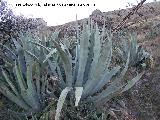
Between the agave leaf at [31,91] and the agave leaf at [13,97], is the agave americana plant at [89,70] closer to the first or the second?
the agave leaf at [31,91]

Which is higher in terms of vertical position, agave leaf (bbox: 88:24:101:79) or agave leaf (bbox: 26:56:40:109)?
agave leaf (bbox: 88:24:101:79)

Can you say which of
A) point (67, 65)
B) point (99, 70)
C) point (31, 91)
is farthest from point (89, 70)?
point (31, 91)

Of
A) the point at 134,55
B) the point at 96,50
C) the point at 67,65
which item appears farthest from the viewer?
the point at 134,55

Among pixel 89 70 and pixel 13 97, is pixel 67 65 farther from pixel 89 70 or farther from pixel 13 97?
pixel 13 97

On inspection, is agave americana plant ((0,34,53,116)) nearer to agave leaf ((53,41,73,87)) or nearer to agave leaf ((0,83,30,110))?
agave leaf ((0,83,30,110))

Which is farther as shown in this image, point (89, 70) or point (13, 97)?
point (89, 70)

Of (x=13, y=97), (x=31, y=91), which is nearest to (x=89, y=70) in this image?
(x=31, y=91)

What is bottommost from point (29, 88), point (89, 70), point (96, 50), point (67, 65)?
point (29, 88)

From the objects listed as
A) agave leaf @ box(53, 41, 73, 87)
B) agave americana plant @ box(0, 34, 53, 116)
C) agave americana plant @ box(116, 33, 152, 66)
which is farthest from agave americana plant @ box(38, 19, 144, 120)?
agave americana plant @ box(116, 33, 152, 66)

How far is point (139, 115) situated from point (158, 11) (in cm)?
1444

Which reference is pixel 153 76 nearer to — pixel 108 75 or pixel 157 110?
pixel 157 110

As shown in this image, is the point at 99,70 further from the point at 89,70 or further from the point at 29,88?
the point at 29,88

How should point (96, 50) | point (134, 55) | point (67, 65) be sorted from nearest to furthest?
point (67, 65), point (96, 50), point (134, 55)

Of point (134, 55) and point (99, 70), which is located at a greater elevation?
point (99, 70)
